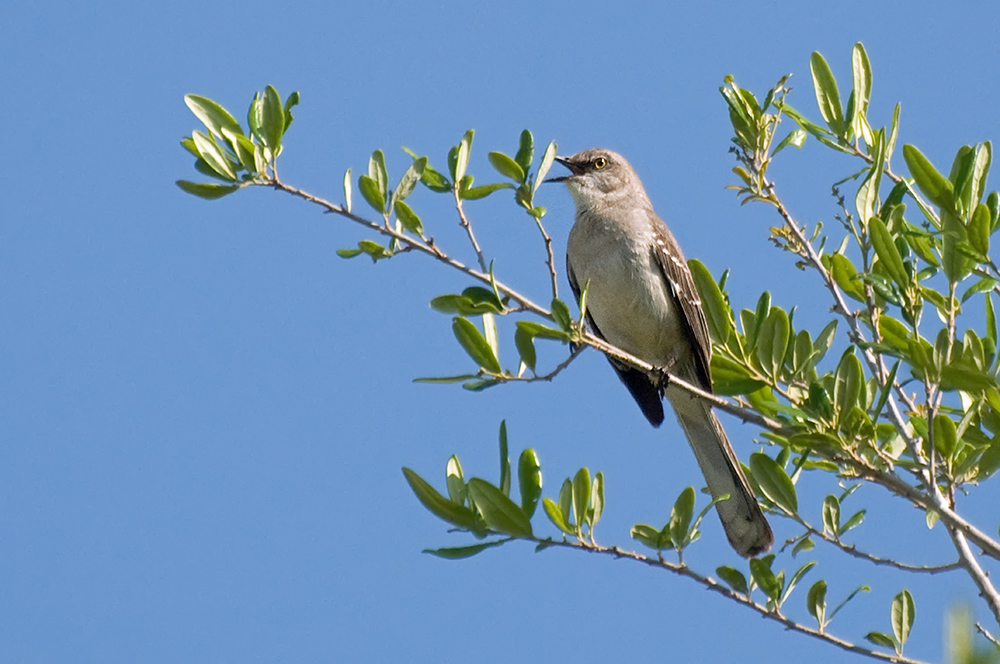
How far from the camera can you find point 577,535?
3.71 m

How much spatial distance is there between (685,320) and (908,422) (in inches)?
95.3

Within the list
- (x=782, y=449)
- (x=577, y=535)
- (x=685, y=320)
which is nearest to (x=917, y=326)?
(x=782, y=449)

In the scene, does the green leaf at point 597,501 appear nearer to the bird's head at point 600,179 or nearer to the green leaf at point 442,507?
the green leaf at point 442,507

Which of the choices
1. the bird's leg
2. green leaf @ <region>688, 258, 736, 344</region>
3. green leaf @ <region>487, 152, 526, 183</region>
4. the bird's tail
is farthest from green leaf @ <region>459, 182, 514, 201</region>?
the bird's tail

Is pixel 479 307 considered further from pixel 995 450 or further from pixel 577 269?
pixel 577 269

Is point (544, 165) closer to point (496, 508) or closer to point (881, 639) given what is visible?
point (496, 508)

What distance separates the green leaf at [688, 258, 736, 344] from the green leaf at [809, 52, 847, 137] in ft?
2.73

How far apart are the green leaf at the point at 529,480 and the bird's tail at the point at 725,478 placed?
6.71ft

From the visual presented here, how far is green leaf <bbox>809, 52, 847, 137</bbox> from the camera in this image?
4142mm

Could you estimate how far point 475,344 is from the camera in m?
3.92

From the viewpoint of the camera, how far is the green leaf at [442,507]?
3654mm

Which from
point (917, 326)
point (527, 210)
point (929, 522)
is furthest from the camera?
point (527, 210)

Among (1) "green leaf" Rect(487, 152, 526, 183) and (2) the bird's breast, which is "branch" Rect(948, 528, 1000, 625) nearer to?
(1) "green leaf" Rect(487, 152, 526, 183)

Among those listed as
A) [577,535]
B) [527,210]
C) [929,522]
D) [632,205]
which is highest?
[632,205]
